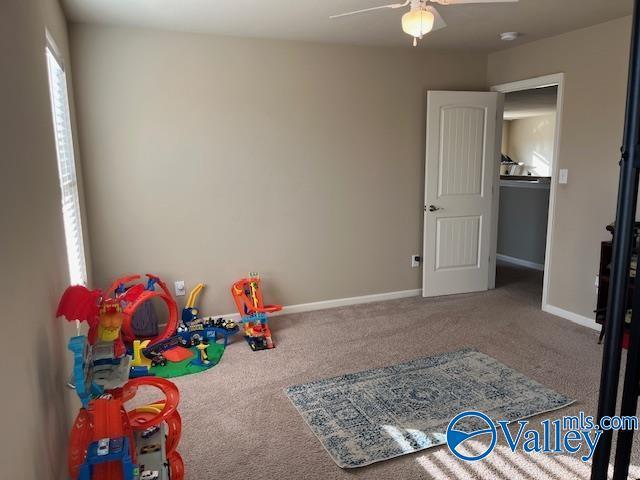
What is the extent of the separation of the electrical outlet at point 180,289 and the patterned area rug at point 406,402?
4.97 feet

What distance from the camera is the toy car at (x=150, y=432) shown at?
6.21 ft

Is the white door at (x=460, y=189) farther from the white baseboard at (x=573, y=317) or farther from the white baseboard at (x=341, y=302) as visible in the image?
the white baseboard at (x=573, y=317)

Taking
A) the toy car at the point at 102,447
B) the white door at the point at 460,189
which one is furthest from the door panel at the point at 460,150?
the toy car at the point at 102,447

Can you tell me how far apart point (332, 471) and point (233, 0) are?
2777mm

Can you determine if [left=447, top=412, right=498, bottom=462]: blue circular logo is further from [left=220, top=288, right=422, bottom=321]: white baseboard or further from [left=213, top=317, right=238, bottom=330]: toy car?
[left=220, top=288, right=422, bottom=321]: white baseboard

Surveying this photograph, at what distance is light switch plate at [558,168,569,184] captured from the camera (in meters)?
4.01

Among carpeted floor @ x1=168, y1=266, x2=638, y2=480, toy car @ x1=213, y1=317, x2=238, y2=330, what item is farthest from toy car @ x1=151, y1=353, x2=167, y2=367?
toy car @ x1=213, y1=317, x2=238, y2=330

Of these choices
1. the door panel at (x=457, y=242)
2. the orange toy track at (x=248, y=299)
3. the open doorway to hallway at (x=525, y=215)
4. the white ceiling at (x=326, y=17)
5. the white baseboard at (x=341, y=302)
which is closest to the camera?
the white ceiling at (x=326, y=17)

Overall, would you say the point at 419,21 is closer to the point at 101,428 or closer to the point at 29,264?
the point at 29,264

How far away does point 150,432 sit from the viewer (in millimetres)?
1908

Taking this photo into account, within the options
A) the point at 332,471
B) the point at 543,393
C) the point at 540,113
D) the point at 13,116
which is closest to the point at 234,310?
the point at 332,471
